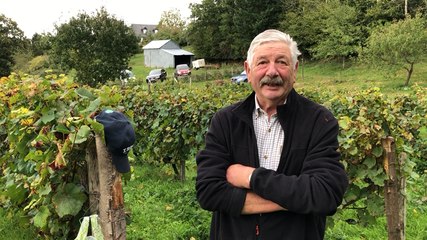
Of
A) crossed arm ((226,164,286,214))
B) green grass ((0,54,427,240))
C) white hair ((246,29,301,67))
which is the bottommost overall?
green grass ((0,54,427,240))

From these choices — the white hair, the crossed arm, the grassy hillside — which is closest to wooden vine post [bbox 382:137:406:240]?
the white hair

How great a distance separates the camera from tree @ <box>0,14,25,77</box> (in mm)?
39719

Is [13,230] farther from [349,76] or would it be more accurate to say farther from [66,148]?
[349,76]

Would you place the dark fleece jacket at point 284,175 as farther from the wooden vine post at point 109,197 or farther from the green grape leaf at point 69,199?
the green grape leaf at point 69,199

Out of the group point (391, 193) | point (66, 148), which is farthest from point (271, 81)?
point (391, 193)

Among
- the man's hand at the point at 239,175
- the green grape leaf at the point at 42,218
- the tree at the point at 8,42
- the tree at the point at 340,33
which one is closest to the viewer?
the man's hand at the point at 239,175

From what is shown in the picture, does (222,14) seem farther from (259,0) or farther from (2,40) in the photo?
(2,40)

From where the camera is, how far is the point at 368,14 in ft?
119

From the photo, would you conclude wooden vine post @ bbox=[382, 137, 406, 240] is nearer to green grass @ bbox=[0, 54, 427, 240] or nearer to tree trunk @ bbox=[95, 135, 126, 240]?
green grass @ bbox=[0, 54, 427, 240]

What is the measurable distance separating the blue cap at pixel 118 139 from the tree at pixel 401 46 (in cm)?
2630

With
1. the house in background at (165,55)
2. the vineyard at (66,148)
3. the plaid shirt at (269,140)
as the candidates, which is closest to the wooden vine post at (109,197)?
the vineyard at (66,148)

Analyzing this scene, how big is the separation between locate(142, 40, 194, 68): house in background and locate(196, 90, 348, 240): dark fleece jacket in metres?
51.3

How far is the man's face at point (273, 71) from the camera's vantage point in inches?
83.8

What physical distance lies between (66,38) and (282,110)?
29.0 metres
